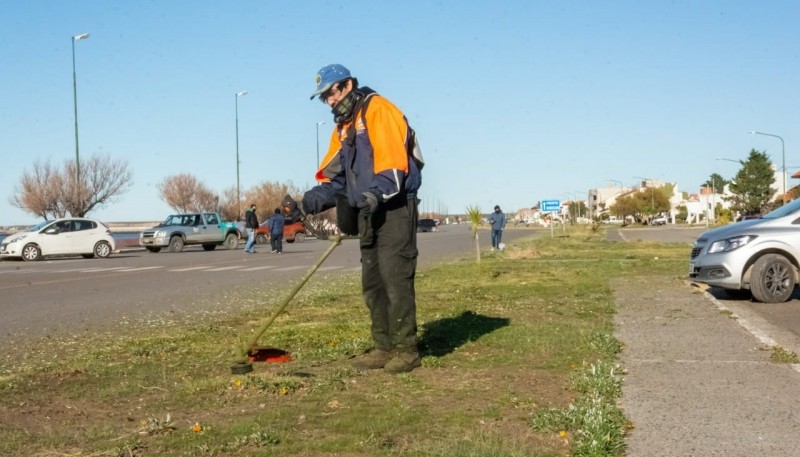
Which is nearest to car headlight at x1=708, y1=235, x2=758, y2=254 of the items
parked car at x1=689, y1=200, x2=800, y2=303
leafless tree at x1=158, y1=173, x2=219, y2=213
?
parked car at x1=689, y1=200, x2=800, y2=303

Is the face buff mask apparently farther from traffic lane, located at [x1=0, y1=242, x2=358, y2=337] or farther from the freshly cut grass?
traffic lane, located at [x1=0, y1=242, x2=358, y2=337]

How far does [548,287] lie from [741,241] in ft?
10.4

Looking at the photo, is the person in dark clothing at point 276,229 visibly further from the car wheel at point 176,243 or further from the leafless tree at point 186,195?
the leafless tree at point 186,195

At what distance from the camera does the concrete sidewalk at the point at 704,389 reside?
170 inches

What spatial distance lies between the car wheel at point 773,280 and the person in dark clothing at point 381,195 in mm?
6759

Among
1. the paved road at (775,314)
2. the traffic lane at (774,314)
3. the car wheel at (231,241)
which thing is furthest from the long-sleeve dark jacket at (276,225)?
the paved road at (775,314)

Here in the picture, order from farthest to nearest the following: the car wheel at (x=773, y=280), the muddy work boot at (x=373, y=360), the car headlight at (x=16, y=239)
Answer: the car headlight at (x=16, y=239) < the car wheel at (x=773, y=280) < the muddy work boot at (x=373, y=360)

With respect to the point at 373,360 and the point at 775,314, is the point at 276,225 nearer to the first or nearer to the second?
the point at 775,314

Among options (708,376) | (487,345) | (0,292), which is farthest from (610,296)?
(0,292)

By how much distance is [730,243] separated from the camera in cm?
1217

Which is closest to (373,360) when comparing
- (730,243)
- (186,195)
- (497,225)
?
(730,243)

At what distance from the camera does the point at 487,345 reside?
7523 millimetres

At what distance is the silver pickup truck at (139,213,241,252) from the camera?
3919 centimetres

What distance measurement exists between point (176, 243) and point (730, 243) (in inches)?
1219
